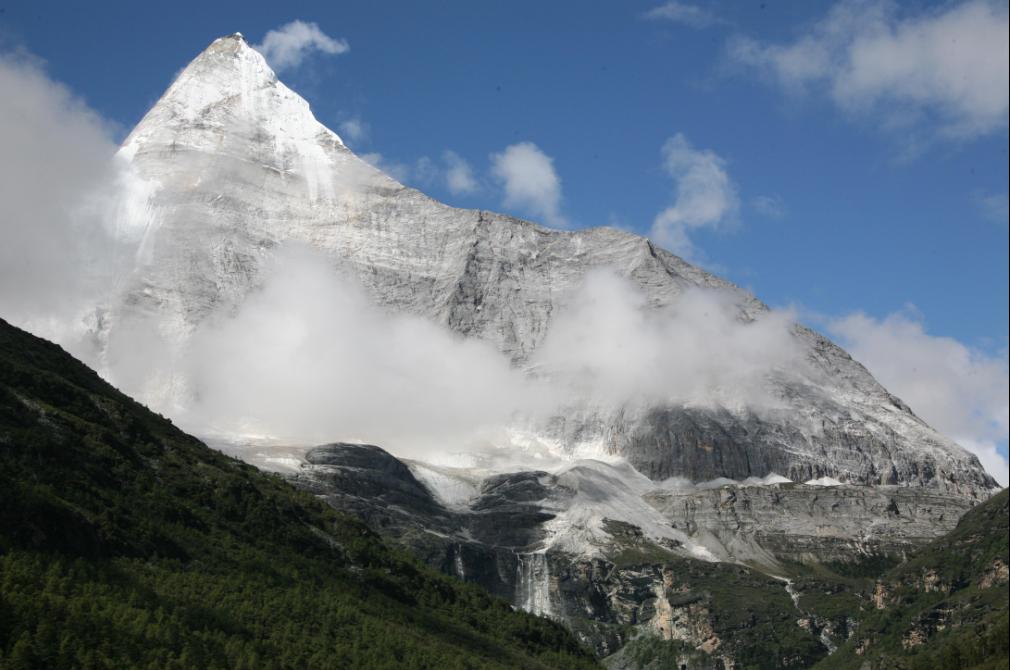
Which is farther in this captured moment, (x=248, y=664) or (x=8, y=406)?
(x=8, y=406)

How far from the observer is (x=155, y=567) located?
160 metres

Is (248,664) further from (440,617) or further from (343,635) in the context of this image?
(440,617)

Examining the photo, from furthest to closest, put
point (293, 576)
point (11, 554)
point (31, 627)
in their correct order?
point (293, 576), point (11, 554), point (31, 627)

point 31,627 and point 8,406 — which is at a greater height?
point 8,406

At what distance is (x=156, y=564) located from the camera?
161 meters

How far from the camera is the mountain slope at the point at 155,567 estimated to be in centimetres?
13500

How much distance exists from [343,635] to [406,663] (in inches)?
298

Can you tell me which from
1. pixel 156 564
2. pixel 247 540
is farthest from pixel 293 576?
pixel 156 564

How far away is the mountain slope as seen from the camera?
13500cm

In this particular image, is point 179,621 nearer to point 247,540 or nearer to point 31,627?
point 31,627

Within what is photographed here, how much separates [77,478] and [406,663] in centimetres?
4139

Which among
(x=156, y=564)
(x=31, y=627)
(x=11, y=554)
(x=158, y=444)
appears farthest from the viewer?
(x=158, y=444)

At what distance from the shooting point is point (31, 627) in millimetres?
128875

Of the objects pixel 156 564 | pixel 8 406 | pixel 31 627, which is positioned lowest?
pixel 31 627
